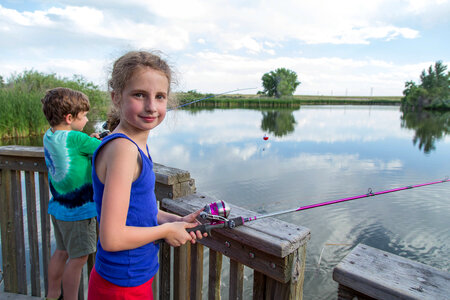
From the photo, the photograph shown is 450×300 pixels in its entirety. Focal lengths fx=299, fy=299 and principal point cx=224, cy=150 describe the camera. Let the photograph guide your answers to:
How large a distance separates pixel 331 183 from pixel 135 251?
307 inches

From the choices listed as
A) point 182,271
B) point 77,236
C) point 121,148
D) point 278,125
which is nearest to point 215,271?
point 182,271

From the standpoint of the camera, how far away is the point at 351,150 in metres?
12.8

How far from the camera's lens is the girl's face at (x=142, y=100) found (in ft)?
3.38

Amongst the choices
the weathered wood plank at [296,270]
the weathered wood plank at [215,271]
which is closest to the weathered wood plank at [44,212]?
the weathered wood plank at [215,271]

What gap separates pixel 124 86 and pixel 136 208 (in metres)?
0.43

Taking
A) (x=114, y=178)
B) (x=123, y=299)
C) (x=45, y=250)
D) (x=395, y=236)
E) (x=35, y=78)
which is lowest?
(x=395, y=236)

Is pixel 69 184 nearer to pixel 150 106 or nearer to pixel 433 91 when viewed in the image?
pixel 150 106

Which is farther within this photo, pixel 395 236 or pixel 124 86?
pixel 395 236

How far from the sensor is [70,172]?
5.31ft

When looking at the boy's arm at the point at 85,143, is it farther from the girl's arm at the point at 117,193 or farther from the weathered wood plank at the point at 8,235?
the weathered wood plank at the point at 8,235

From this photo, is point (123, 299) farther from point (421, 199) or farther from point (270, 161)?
point (270, 161)

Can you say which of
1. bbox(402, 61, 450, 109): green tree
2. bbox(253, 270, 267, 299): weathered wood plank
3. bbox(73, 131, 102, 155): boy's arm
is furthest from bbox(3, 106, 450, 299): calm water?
bbox(402, 61, 450, 109): green tree

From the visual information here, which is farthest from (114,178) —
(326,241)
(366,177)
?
(366,177)

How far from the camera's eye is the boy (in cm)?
162
